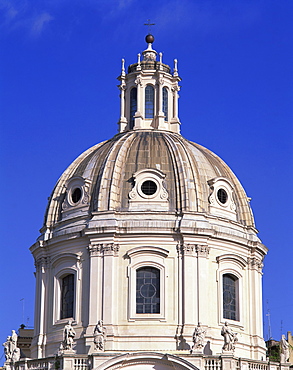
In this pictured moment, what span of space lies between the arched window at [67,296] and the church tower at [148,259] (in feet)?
0.27

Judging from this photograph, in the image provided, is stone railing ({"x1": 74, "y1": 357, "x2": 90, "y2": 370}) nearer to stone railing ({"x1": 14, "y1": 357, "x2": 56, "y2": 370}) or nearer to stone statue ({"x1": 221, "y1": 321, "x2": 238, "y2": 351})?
stone railing ({"x1": 14, "y1": 357, "x2": 56, "y2": 370})

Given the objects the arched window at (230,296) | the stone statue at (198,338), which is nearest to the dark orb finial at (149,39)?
the arched window at (230,296)

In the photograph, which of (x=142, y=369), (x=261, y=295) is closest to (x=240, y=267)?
(x=261, y=295)

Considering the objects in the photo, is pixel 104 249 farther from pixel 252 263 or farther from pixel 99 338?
pixel 252 263

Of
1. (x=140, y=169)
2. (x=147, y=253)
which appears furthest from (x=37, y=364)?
(x=140, y=169)

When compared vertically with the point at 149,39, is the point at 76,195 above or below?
below

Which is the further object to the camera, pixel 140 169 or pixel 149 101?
pixel 149 101

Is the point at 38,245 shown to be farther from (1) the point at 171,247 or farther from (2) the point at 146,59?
(2) the point at 146,59

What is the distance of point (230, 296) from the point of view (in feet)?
212

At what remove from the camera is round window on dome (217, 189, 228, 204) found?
66.2 m

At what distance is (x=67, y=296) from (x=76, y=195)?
6390mm

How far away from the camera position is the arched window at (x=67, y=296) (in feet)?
210

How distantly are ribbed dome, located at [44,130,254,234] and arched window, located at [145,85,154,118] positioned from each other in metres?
2.18

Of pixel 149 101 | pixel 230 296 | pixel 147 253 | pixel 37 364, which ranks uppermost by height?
pixel 149 101
